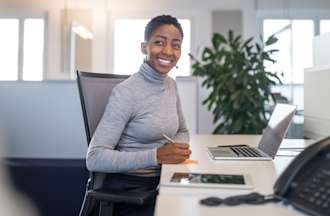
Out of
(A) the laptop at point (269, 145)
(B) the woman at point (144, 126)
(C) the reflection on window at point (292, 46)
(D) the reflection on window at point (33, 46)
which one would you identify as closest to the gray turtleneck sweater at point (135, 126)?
(B) the woman at point (144, 126)

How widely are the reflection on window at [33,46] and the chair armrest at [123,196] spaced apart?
9.71ft

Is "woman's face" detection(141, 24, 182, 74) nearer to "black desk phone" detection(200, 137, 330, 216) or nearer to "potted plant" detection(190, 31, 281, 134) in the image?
"black desk phone" detection(200, 137, 330, 216)

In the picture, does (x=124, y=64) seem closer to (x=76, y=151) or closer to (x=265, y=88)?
(x=76, y=151)

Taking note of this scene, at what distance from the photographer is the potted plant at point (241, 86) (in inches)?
119

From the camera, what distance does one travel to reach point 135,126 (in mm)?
1392

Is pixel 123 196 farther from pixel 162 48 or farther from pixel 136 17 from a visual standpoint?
pixel 136 17

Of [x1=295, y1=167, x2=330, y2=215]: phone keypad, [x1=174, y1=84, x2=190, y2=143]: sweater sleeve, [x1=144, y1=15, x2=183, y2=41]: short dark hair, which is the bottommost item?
[x1=295, y1=167, x2=330, y2=215]: phone keypad

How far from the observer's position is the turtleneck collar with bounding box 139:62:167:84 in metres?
1.46

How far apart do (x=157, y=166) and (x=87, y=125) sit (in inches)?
14.4

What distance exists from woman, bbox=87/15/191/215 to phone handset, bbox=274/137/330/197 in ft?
1.67

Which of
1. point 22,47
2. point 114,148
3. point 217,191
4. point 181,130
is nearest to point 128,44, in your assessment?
point 22,47

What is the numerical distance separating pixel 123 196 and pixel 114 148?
0.63 feet

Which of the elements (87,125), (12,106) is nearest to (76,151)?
(12,106)

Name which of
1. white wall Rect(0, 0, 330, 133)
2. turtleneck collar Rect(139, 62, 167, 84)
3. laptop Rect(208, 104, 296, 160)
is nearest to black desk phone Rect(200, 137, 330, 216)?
laptop Rect(208, 104, 296, 160)
